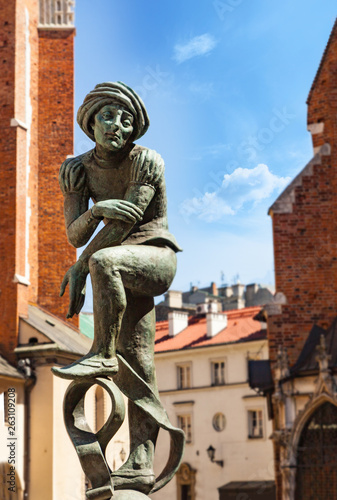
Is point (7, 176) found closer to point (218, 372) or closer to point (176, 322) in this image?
point (218, 372)

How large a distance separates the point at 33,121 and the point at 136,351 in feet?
82.8

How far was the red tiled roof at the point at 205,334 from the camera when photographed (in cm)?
4416

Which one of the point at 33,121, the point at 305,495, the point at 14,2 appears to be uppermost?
the point at 14,2

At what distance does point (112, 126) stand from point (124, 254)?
0.74 meters

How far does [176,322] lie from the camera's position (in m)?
47.8

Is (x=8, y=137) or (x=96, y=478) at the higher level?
(x=8, y=137)

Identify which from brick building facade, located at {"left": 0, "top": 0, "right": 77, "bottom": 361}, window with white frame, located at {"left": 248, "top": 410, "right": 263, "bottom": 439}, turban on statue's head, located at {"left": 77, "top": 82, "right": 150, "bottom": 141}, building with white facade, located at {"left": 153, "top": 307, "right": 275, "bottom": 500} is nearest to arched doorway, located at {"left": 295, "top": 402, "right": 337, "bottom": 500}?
brick building facade, located at {"left": 0, "top": 0, "right": 77, "bottom": 361}

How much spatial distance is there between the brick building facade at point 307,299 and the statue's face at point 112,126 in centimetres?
1630

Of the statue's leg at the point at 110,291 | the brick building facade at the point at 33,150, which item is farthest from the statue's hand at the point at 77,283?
the brick building facade at the point at 33,150

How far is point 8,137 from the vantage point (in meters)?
26.6

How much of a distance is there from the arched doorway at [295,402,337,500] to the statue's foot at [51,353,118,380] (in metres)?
16.4

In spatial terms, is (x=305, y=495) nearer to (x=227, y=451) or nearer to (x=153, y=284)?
(x=153, y=284)

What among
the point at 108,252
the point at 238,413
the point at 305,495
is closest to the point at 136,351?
the point at 108,252

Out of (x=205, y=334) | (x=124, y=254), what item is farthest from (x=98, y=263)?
(x=205, y=334)
